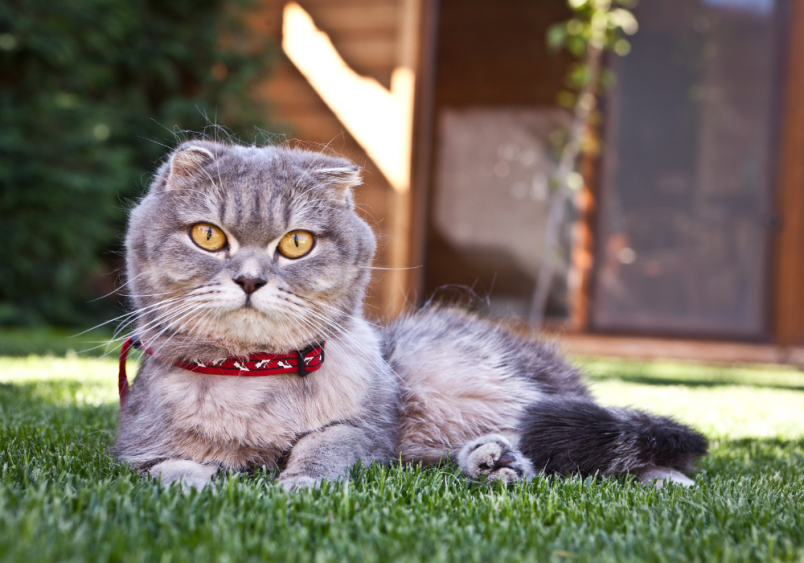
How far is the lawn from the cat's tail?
7cm

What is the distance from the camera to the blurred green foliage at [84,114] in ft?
15.6

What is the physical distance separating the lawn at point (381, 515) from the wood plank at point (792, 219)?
14.7ft

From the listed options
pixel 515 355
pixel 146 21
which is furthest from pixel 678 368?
pixel 146 21

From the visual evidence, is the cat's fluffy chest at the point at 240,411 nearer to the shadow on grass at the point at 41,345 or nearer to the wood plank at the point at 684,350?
the shadow on grass at the point at 41,345

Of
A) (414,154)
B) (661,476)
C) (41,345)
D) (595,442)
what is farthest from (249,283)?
(414,154)

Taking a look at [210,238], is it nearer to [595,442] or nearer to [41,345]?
[595,442]

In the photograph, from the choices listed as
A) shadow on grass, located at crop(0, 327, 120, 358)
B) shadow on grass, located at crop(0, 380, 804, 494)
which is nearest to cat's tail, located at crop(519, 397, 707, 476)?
shadow on grass, located at crop(0, 380, 804, 494)

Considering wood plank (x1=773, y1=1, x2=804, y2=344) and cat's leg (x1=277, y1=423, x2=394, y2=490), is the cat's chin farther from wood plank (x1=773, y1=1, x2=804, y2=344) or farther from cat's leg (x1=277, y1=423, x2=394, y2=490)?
wood plank (x1=773, y1=1, x2=804, y2=344)

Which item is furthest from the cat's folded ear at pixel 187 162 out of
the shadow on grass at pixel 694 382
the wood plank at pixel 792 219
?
the wood plank at pixel 792 219

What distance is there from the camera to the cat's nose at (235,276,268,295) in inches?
50.0

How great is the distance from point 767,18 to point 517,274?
3.14 metres

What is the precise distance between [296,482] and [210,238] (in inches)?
21.2

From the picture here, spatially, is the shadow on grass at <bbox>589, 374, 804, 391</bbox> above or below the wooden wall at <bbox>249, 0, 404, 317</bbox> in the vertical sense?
below

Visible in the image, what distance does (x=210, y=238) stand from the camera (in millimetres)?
1353
